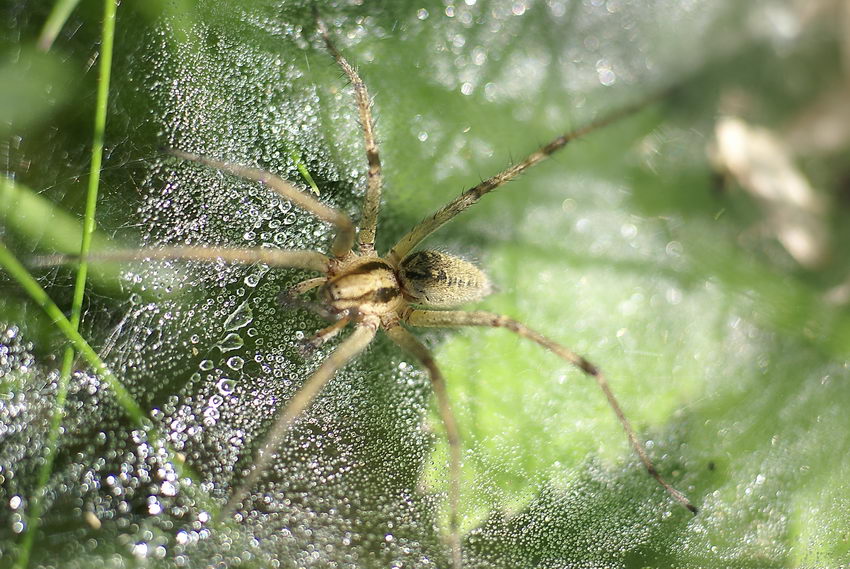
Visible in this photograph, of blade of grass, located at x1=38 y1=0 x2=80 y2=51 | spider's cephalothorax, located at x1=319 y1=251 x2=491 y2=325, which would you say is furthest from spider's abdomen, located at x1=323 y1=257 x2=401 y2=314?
blade of grass, located at x1=38 y1=0 x2=80 y2=51

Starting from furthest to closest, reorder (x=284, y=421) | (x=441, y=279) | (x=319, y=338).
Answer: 1. (x=441, y=279)
2. (x=319, y=338)
3. (x=284, y=421)

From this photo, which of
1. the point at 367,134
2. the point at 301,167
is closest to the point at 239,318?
the point at 301,167

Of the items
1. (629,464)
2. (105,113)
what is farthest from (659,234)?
(105,113)

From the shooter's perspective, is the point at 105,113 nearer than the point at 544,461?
Yes

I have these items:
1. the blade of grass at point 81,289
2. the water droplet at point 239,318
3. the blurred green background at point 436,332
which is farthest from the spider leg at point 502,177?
the blade of grass at point 81,289

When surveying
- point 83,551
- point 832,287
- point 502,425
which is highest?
point 832,287

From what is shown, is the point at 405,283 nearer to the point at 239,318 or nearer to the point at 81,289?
the point at 239,318

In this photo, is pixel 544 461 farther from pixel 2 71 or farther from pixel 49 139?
pixel 2 71
